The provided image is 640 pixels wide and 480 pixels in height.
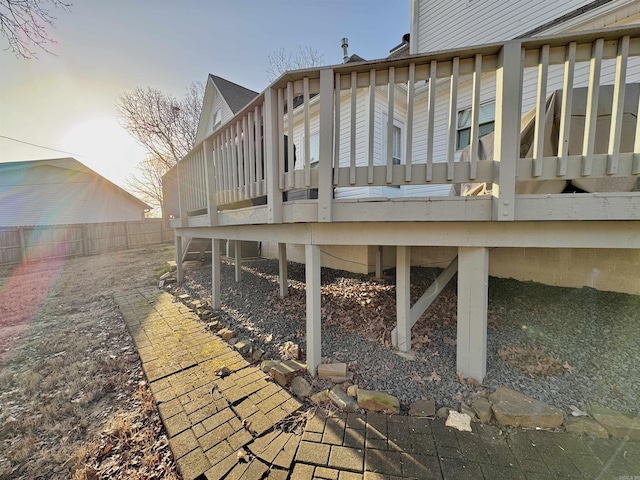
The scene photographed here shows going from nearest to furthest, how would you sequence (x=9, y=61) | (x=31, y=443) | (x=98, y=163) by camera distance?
(x=31, y=443) < (x=9, y=61) < (x=98, y=163)

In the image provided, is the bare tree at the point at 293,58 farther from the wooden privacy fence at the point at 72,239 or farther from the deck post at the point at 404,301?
the deck post at the point at 404,301

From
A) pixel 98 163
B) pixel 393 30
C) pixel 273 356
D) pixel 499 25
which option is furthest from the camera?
pixel 98 163

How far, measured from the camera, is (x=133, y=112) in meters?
17.1

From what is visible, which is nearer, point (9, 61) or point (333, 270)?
point (9, 61)

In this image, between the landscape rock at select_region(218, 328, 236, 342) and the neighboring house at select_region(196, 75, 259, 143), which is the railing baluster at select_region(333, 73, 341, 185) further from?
the neighboring house at select_region(196, 75, 259, 143)

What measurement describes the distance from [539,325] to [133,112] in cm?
2259

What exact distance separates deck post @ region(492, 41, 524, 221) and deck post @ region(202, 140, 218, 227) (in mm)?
3491

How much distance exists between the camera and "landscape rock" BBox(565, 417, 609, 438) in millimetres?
1716

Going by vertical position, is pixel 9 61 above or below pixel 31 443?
above

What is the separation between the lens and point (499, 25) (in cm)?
525

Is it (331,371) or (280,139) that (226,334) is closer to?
(331,371)

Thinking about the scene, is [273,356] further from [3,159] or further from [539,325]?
[3,159]

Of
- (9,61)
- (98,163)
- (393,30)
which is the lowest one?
(9,61)

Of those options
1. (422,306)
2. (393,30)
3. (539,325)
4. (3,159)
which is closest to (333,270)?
(422,306)
